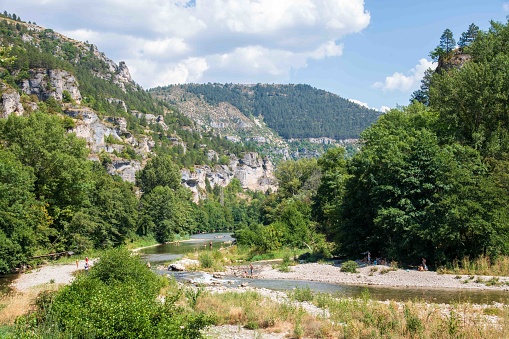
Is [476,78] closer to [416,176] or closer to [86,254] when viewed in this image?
[416,176]

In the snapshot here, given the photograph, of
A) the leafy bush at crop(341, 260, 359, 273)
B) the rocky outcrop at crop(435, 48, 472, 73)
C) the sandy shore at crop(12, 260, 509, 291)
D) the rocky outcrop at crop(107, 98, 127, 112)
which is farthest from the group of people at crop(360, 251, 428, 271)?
the rocky outcrop at crop(107, 98, 127, 112)

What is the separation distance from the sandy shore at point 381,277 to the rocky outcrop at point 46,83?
108 meters

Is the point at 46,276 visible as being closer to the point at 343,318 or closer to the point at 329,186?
the point at 343,318

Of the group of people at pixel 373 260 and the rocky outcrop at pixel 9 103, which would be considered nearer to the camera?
the group of people at pixel 373 260

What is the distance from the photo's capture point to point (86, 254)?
2221 inches

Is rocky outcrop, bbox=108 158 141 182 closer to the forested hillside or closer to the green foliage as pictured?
the forested hillside

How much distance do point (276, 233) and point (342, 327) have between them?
41440 millimetres

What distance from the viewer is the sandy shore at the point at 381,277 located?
1156 inches

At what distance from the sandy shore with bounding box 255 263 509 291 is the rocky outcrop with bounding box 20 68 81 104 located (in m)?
108

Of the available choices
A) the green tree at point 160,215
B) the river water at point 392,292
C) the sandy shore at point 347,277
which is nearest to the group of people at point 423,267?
the sandy shore at point 347,277

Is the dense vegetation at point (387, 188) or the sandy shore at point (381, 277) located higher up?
the dense vegetation at point (387, 188)

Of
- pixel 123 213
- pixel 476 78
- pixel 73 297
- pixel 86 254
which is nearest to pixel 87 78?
pixel 123 213

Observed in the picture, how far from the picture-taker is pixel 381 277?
33594mm

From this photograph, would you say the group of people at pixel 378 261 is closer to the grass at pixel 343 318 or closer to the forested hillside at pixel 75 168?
the grass at pixel 343 318
